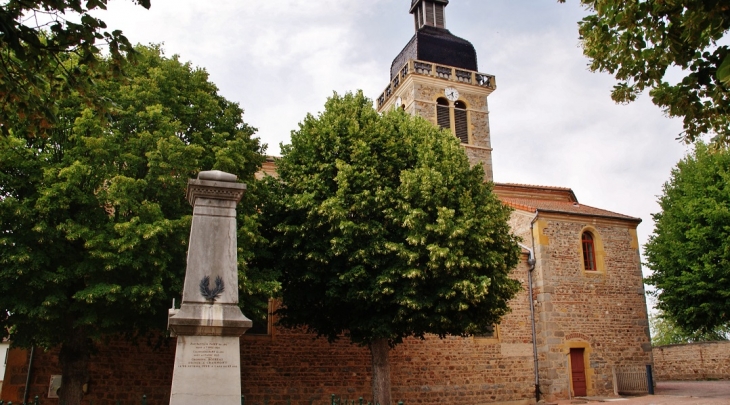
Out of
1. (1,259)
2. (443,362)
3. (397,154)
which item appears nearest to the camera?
(1,259)

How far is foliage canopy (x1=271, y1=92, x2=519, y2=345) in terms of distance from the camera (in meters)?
14.6

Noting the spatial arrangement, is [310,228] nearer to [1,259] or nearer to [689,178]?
[1,259]

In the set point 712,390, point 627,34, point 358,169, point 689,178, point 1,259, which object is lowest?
point 712,390

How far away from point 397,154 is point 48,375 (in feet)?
36.6

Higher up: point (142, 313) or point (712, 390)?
point (142, 313)

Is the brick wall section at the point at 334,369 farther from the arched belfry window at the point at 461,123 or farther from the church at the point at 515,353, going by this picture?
the arched belfry window at the point at 461,123

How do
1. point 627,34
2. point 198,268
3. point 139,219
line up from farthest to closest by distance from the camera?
point 139,219, point 198,268, point 627,34

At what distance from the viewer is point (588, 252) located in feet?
73.7

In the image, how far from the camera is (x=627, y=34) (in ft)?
23.7

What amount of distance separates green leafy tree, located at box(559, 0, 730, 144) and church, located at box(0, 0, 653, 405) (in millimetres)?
13377

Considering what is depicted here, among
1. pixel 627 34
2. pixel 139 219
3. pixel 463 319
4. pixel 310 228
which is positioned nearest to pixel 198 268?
pixel 139 219

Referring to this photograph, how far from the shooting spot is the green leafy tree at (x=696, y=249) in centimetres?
1998

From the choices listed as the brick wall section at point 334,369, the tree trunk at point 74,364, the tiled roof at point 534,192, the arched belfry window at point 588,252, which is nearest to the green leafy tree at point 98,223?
the tree trunk at point 74,364

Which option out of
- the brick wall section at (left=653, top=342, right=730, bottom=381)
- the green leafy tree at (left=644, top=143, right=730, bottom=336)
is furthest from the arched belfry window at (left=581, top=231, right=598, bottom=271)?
the brick wall section at (left=653, top=342, right=730, bottom=381)
